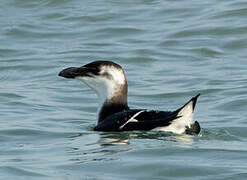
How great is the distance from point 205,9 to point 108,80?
9.74m

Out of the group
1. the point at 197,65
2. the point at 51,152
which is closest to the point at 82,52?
the point at 197,65

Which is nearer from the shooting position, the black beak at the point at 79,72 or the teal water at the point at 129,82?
the teal water at the point at 129,82

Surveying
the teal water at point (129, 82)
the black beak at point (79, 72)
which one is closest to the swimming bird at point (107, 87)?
the black beak at point (79, 72)

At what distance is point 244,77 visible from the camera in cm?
1533

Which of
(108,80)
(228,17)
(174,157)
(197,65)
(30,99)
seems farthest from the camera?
(228,17)

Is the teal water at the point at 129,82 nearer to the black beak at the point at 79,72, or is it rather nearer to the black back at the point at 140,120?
the black back at the point at 140,120

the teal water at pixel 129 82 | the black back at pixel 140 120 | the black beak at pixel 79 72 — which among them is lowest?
the teal water at pixel 129 82

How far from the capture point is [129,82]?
15469 mm

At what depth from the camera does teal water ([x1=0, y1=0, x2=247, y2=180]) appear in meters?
9.06

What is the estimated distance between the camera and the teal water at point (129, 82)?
9.06 meters

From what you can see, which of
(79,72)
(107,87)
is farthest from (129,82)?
(79,72)

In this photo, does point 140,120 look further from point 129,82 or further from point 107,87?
point 129,82

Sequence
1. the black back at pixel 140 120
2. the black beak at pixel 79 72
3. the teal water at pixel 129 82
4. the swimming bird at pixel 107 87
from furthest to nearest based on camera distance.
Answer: the black beak at pixel 79 72 < the swimming bird at pixel 107 87 < the black back at pixel 140 120 < the teal water at pixel 129 82

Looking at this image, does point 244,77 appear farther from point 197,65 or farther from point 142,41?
point 142,41
